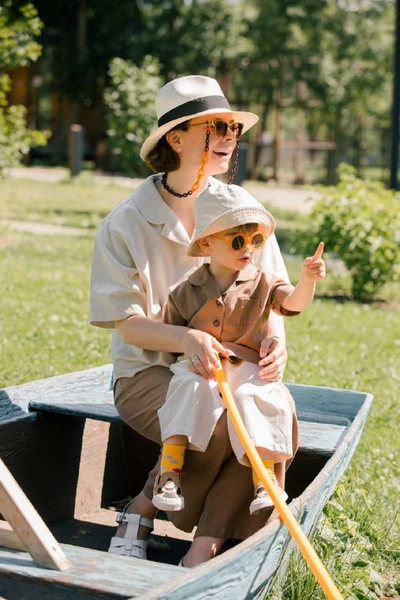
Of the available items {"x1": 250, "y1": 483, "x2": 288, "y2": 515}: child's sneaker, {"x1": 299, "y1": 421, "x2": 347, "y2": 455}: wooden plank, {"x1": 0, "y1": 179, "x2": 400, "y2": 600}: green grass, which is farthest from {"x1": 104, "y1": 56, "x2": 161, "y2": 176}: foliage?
{"x1": 250, "y1": 483, "x2": 288, "y2": 515}: child's sneaker

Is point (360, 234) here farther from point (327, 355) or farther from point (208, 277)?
point (208, 277)

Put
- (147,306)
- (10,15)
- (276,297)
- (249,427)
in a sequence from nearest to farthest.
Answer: (249,427)
(276,297)
(147,306)
(10,15)

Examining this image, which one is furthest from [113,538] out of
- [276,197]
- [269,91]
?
[269,91]

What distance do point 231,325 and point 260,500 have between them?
0.59 meters

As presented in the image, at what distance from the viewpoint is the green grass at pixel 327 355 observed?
12.6 feet

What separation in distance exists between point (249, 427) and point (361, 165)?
25692mm

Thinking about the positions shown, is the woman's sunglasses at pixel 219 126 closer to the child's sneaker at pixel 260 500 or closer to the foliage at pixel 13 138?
the child's sneaker at pixel 260 500

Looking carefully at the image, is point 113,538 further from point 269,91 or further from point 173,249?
point 269,91

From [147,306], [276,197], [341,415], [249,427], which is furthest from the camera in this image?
[276,197]

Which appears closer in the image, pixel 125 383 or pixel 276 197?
pixel 125 383

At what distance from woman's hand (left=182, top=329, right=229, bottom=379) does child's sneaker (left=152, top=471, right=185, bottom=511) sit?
1.06ft

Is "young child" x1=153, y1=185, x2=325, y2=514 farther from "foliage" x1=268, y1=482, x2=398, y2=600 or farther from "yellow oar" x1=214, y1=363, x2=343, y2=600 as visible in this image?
"foliage" x1=268, y1=482, x2=398, y2=600

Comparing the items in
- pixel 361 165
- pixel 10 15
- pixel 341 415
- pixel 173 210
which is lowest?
pixel 361 165

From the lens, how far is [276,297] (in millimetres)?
3479
